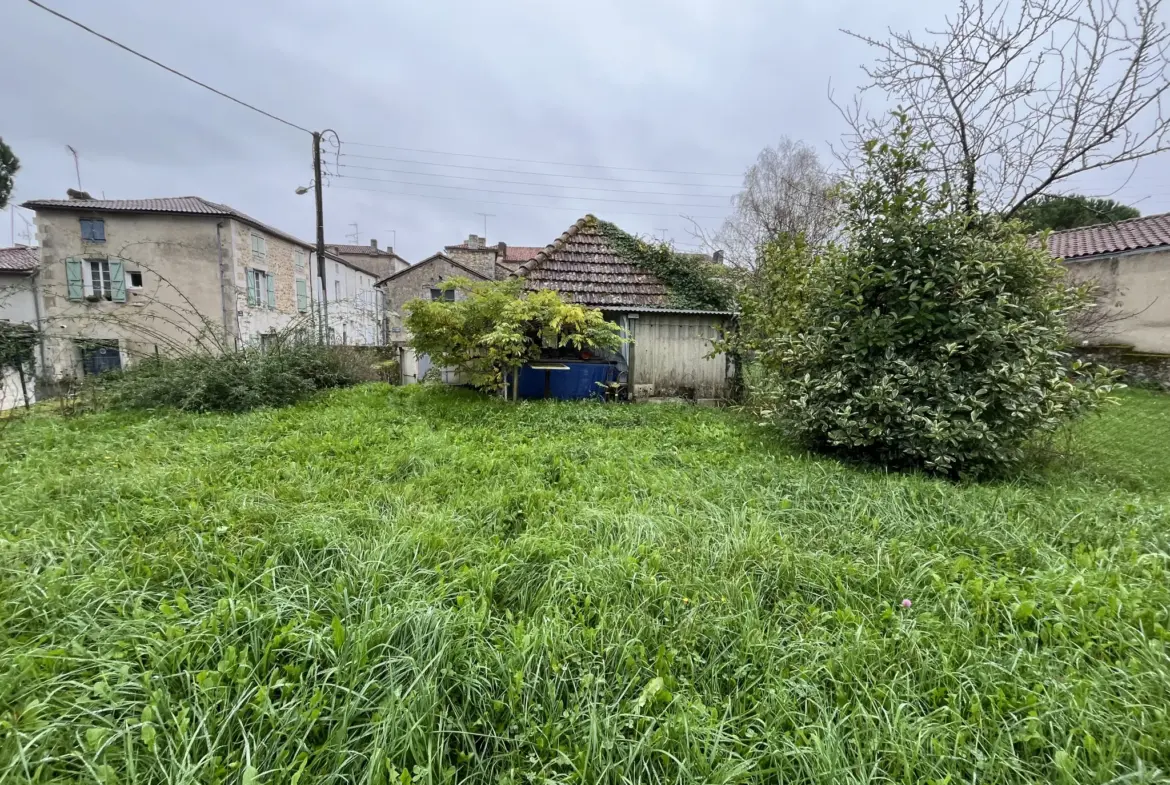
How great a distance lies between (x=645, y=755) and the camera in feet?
4.97

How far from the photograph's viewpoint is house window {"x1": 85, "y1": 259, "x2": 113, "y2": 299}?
16.9 metres

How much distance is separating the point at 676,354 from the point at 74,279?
22.7m

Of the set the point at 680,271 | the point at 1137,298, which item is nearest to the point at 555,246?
the point at 680,271

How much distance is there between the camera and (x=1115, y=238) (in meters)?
13.7

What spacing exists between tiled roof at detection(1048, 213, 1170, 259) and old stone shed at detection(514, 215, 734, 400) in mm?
11363

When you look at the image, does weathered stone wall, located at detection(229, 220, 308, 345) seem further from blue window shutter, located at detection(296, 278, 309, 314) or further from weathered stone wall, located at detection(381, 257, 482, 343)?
weathered stone wall, located at detection(381, 257, 482, 343)

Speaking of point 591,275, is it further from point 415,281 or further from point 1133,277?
point 415,281

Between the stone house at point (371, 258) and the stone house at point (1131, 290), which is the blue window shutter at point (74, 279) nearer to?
the stone house at point (371, 258)

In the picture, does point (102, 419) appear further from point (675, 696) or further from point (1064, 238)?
point (1064, 238)

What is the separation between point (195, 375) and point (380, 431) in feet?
13.7

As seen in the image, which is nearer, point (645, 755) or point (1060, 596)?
point (645, 755)

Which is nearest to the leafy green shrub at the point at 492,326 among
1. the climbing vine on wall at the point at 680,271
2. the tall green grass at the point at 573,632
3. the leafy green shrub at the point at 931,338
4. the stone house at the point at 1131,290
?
the climbing vine on wall at the point at 680,271

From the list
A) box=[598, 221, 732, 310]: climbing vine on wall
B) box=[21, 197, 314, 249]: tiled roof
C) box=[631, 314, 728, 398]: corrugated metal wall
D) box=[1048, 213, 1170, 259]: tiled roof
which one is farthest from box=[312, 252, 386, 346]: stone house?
box=[1048, 213, 1170, 259]: tiled roof

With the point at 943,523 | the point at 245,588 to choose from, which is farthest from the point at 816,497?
the point at 245,588
